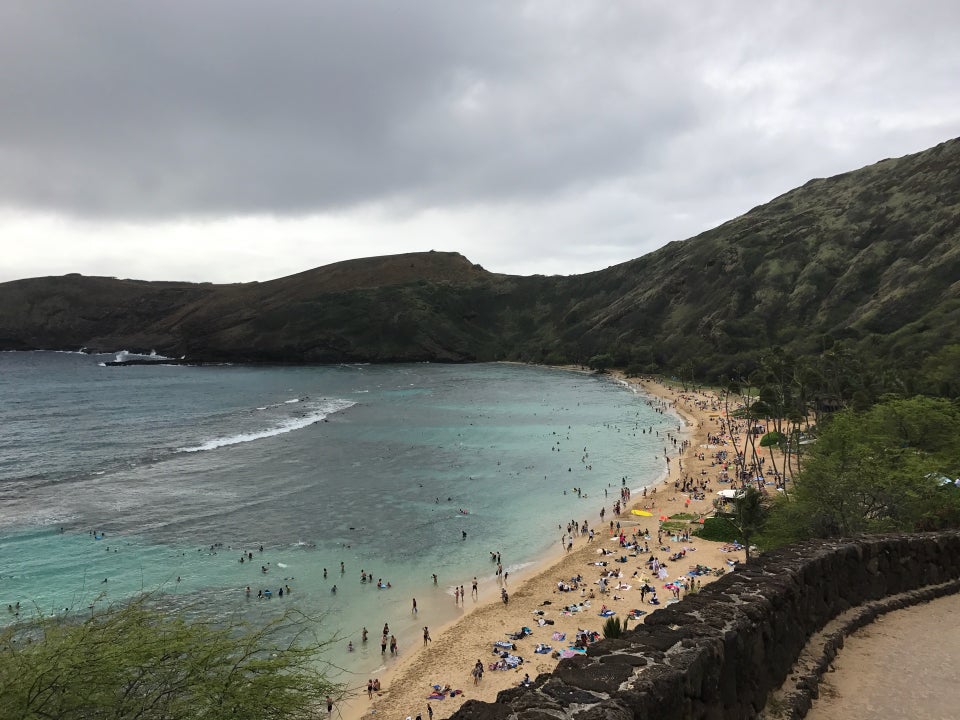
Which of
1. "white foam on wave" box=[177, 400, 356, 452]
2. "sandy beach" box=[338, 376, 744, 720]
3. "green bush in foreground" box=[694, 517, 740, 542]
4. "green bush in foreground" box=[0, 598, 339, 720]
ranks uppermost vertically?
"green bush in foreground" box=[0, 598, 339, 720]

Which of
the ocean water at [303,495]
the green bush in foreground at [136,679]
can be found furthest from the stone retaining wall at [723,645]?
the ocean water at [303,495]

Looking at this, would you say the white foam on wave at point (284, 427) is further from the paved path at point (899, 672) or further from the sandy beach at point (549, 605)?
the paved path at point (899, 672)

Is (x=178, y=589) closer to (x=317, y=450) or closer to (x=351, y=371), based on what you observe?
(x=317, y=450)

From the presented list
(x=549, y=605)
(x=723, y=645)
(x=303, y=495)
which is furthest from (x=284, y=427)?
(x=723, y=645)

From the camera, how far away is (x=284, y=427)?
84375 millimetres

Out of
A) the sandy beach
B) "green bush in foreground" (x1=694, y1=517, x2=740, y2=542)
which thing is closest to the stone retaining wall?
the sandy beach

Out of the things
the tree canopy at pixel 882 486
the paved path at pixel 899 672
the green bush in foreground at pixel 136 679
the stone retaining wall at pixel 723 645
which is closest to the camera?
the stone retaining wall at pixel 723 645

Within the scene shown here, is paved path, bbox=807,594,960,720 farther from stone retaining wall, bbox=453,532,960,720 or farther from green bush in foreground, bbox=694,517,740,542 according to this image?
green bush in foreground, bbox=694,517,740,542

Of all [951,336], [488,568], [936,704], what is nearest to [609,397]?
[951,336]

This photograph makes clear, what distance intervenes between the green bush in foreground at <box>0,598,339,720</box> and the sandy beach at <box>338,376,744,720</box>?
1463cm

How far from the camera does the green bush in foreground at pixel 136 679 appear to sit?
8.75 meters

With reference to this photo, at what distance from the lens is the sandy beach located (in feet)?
80.5

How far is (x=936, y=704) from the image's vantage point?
10.2 m

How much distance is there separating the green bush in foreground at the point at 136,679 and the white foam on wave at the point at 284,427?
2538 inches
